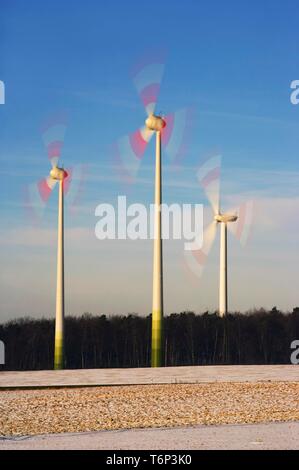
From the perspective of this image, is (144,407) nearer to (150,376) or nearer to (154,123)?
(150,376)

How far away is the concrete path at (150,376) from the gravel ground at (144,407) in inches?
193

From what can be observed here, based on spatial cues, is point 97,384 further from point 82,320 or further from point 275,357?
point 82,320

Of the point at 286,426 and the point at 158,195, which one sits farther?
the point at 158,195

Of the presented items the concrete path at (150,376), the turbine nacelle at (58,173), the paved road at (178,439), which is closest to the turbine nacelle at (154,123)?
the turbine nacelle at (58,173)

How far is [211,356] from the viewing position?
9456cm

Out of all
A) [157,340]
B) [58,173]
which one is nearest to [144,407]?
[157,340]

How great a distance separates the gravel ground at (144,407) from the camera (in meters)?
25.6

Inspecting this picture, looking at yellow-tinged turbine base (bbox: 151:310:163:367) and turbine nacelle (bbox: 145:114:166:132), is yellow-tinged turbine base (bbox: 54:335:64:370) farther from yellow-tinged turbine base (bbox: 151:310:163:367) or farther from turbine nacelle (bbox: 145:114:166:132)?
turbine nacelle (bbox: 145:114:166:132)

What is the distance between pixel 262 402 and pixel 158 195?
29.4 metres

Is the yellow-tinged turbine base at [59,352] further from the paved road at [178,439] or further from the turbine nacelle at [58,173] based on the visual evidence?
the paved road at [178,439]

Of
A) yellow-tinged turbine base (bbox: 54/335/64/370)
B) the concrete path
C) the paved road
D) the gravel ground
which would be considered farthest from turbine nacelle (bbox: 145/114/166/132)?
the paved road

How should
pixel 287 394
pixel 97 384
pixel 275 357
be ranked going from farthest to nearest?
1. pixel 275 357
2. pixel 97 384
3. pixel 287 394
